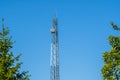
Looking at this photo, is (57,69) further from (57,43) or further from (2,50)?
(2,50)

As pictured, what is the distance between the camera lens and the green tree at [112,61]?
40.0 meters

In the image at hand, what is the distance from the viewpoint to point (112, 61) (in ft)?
132

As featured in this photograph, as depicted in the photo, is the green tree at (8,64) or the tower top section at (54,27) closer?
the green tree at (8,64)

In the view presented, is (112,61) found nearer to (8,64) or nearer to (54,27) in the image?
(8,64)

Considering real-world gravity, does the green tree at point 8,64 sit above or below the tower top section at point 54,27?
below

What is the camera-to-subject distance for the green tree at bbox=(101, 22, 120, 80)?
39969 mm

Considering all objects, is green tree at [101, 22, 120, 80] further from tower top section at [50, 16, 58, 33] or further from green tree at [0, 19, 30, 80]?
tower top section at [50, 16, 58, 33]

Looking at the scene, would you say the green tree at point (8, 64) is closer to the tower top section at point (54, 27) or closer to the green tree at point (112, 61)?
the green tree at point (112, 61)

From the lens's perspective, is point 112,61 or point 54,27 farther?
point 54,27

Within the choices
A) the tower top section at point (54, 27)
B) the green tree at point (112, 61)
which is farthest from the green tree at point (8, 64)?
the tower top section at point (54, 27)

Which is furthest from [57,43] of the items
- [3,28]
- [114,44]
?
[114,44]

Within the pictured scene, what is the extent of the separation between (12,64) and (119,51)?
1115 cm

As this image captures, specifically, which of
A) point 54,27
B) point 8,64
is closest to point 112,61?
point 8,64

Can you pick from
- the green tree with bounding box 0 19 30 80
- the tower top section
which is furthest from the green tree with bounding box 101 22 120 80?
the tower top section
